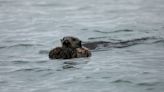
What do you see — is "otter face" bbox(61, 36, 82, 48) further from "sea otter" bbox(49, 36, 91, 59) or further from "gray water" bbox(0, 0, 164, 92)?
"gray water" bbox(0, 0, 164, 92)

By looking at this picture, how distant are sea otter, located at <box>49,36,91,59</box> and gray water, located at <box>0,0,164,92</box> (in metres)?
0.16

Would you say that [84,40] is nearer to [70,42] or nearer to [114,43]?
[114,43]

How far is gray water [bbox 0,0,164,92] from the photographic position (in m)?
12.1

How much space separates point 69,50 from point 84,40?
2.93m

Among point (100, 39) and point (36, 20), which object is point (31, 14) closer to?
point (36, 20)

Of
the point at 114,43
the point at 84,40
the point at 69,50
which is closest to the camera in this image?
the point at 69,50

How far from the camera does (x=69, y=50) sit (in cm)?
1420

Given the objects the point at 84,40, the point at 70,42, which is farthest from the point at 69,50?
the point at 84,40

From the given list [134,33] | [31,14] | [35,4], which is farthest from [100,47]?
[35,4]

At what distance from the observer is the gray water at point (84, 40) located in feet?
39.7

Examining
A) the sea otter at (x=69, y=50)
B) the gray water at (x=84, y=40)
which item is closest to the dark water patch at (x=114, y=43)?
the gray water at (x=84, y=40)

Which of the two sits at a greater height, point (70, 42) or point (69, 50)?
point (70, 42)

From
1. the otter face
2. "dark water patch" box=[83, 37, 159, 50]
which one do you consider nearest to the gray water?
"dark water patch" box=[83, 37, 159, 50]

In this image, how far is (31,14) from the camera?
77.1 feet
